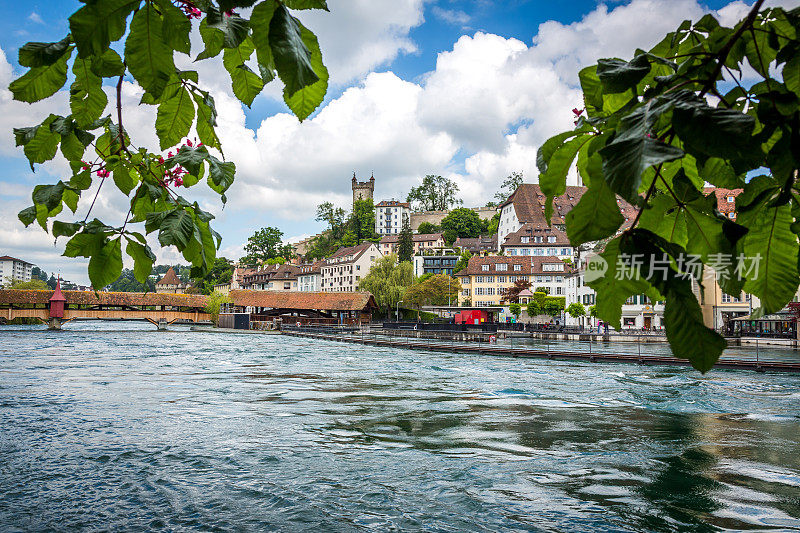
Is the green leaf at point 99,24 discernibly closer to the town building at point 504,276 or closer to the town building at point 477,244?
the town building at point 504,276

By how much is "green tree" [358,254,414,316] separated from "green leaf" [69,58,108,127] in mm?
75894

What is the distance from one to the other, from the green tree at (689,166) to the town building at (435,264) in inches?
4086

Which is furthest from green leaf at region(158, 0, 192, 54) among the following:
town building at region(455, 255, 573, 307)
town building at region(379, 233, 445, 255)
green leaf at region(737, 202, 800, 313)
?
town building at region(379, 233, 445, 255)

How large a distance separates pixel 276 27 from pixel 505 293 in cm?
8003

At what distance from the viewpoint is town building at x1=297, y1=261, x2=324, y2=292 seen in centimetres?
12006

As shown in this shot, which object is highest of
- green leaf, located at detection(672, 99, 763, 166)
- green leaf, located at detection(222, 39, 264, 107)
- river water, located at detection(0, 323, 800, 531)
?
green leaf, located at detection(222, 39, 264, 107)

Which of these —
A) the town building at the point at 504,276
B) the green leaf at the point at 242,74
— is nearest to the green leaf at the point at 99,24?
the green leaf at the point at 242,74

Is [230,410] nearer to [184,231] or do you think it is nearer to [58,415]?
[58,415]

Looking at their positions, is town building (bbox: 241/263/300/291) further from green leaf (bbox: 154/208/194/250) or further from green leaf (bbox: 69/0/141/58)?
green leaf (bbox: 69/0/141/58)

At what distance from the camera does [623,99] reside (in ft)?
3.72

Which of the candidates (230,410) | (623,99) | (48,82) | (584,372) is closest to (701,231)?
(623,99)

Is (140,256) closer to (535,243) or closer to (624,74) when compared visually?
(624,74)

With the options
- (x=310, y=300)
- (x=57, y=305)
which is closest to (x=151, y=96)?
(x=310, y=300)

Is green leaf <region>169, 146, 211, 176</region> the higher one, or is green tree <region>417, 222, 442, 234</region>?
green tree <region>417, 222, 442, 234</region>
